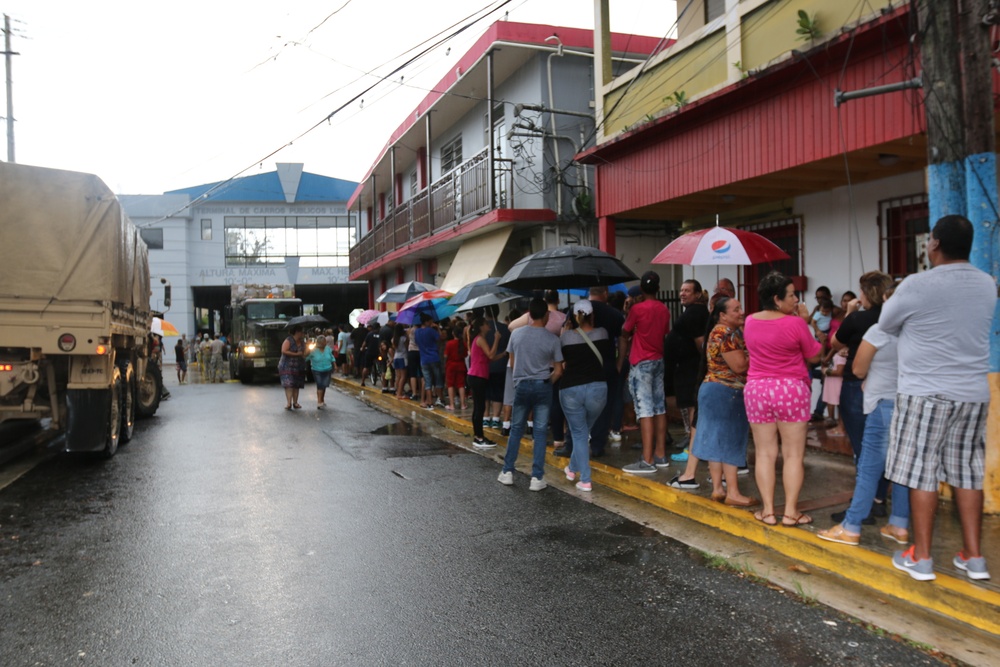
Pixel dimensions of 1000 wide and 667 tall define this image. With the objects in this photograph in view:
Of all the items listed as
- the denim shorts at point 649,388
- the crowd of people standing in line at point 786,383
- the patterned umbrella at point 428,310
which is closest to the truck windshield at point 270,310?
the patterned umbrella at point 428,310

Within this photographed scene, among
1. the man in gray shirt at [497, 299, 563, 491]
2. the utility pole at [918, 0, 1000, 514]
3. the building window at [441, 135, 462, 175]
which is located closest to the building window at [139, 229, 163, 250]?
the building window at [441, 135, 462, 175]

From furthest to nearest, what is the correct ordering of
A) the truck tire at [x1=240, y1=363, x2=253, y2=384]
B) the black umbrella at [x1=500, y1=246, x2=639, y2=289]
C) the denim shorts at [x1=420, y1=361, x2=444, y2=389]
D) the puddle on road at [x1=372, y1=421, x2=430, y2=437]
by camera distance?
the truck tire at [x1=240, y1=363, x2=253, y2=384] → the denim shorts at [x1=420, y1=361, x2=444, y2=389] → the puddle on road at [x1=372, y1=421, x2=430, y2=437] → the black umbrella at [x1=500, y1=246, x2=639, y2=289]

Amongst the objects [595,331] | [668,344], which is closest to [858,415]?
[668,344]

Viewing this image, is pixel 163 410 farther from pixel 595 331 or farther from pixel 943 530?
pixel 943 530

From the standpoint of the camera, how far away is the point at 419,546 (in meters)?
5.51

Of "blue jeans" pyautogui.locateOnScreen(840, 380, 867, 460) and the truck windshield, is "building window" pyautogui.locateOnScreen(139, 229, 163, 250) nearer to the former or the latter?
the truck windshield

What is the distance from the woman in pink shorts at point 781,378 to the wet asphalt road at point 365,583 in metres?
0.98

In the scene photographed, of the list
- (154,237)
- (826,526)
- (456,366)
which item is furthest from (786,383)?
(154,237)

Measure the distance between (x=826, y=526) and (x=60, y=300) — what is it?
26.4 ft

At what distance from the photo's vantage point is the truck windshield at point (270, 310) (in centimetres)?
2462

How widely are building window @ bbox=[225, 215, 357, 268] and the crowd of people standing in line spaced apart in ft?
113

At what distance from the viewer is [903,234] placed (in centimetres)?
921

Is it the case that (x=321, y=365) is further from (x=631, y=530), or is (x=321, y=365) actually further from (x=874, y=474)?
(x=874, y=474)

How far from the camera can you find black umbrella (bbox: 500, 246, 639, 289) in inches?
317
